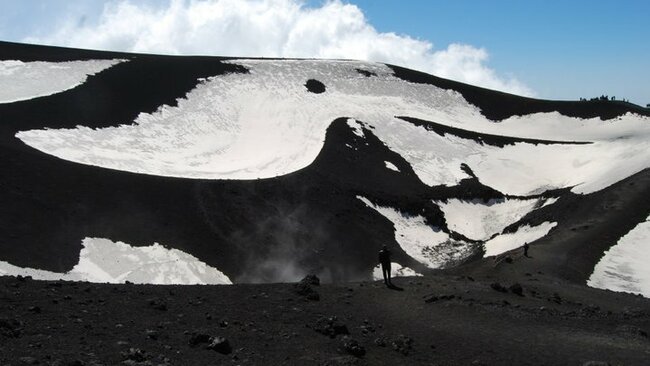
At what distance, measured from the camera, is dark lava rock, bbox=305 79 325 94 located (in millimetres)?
86625

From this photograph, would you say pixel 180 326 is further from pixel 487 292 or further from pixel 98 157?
pixel 98 157

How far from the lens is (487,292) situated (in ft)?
73.4

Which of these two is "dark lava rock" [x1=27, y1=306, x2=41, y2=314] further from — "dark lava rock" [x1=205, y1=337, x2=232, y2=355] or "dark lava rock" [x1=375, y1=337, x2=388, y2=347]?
"dark lava rock" [x1=375, y1=337, x2=388, y2=347]

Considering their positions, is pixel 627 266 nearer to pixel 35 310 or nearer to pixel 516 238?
pixel 516 238

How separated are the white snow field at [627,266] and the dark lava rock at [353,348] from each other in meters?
20.2

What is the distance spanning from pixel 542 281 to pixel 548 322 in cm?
786

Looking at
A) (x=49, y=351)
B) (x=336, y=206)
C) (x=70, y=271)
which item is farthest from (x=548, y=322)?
(x=336, y=206)

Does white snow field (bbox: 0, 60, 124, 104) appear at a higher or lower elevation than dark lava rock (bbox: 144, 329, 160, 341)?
higher

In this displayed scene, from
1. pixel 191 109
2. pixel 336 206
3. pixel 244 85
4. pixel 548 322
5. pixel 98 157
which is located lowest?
pixel 548 322

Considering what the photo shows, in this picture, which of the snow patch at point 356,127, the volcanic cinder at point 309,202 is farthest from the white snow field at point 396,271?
the snow patch at point 356,127

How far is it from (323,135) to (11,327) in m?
53.9

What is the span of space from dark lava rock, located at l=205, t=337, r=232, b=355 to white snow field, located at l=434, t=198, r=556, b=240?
39697 millimetres

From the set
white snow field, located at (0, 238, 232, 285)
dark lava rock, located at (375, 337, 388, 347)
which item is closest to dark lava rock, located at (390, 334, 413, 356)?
dark lava rock, located at (375, 337, 388, 347)

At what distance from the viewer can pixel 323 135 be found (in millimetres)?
66875
